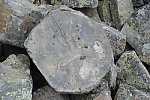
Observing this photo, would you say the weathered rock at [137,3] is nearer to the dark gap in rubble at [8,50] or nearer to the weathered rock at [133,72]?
the weathered rock at [133,72]

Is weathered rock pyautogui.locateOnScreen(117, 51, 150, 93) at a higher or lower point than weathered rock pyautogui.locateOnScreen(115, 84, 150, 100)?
higher

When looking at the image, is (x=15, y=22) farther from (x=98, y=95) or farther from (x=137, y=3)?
(x=137, y=3)

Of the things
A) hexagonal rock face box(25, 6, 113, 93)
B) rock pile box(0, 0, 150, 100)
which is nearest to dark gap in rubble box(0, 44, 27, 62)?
rock pile box(0, 0, 150, 100)

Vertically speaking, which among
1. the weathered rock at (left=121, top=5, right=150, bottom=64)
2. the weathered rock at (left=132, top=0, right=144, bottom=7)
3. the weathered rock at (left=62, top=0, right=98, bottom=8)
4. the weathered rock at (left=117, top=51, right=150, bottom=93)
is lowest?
the weathered rock at (left=117, top=51, right=150, bottom=93)

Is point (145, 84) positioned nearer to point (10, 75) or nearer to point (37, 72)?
point (37, 72)

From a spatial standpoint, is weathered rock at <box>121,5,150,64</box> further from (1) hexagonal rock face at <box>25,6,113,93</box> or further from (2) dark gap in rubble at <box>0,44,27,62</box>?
(2) dark gap in rubble at <box>0,44,27,62</box>

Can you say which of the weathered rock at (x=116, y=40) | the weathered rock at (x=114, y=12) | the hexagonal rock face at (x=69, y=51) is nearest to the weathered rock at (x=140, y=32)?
the weathered rock at (x=114, y=12)

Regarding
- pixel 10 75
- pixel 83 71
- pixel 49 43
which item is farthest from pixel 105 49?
pixel 10 75
